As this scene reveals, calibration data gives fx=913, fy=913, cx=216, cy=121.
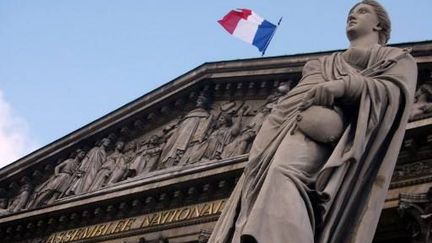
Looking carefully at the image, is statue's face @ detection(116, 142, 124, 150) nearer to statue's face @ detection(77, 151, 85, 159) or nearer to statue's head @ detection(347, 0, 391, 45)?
statue's face @ detection(77, 151, 85, 159)

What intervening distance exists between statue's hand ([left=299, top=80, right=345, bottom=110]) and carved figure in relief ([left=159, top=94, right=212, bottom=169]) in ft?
52.7

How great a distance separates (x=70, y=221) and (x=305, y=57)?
258 inches

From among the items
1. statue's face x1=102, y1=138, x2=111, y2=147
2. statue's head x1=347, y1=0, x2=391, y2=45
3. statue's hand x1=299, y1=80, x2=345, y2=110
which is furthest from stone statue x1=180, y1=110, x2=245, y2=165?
statue's hand x1=299, y1=80, x2=345, y2=110

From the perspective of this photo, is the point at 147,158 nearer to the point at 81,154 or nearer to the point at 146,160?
the point at 146,160

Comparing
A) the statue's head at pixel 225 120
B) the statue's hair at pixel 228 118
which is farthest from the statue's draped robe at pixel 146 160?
the statue's hair at pixel 228 118

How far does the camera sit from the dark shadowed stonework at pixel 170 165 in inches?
628


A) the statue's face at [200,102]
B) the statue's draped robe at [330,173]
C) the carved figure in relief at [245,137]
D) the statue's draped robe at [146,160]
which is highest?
the statue's face at [200,102]

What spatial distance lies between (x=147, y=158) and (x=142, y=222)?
211cm

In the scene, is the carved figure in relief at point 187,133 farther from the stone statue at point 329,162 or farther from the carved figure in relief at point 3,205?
the stone statue at point 329,162

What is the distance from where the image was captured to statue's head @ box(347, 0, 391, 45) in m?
4.28

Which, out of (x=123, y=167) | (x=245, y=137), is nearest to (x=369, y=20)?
(x=245, y=137)

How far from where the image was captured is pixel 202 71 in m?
21.8

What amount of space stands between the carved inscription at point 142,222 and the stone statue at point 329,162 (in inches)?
549

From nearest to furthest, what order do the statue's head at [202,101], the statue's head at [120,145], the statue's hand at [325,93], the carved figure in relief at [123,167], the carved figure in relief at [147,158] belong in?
the statue's hand at [325,93], the carved figure in relief at [147,158], the carved figure in relief at [123,167], the statue's head at [202,101], the statue's head at [120,145]
